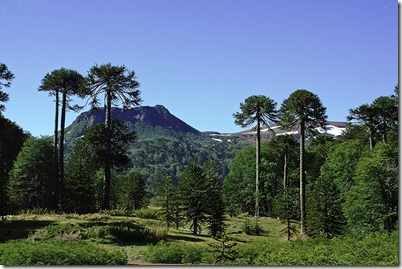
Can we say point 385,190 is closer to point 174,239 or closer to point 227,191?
point 174,239

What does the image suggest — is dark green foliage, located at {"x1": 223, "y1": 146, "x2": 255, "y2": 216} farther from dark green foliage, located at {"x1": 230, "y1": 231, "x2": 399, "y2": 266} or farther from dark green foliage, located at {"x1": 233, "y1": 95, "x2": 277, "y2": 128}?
dark green foliage, located at {"x1": 230, "y1": 231, "x2": 399, "y2": 266}

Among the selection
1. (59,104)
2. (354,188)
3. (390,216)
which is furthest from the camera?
(59,104)

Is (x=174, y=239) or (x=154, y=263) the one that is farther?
(x=174, y=239)

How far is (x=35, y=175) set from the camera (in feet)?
95.7

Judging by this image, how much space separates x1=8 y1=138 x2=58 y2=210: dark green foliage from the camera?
1139 inches

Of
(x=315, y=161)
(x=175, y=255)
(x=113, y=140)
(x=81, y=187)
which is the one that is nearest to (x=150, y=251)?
(x=175, y=255)

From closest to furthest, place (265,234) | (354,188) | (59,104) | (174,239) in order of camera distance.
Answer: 1. (174,239)
2. (354,188)
3. (265,234)
4. (59,104)

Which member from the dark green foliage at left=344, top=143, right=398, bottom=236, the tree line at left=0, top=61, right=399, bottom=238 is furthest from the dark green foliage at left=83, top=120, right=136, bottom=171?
the dark green foliage at left=344, top=143, right=398, bottom=236

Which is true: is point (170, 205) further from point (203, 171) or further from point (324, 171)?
point (324, 171)

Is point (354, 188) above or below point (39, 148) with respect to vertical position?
below

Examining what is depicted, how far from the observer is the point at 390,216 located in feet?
64.0

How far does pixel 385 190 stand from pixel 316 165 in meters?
25.0

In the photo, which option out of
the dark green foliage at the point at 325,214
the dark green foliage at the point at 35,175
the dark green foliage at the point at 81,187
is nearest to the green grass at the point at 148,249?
the dark green foliage at the point at 325,214

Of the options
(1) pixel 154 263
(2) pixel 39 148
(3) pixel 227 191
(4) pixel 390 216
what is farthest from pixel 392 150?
→ (3) pixel 227 191
